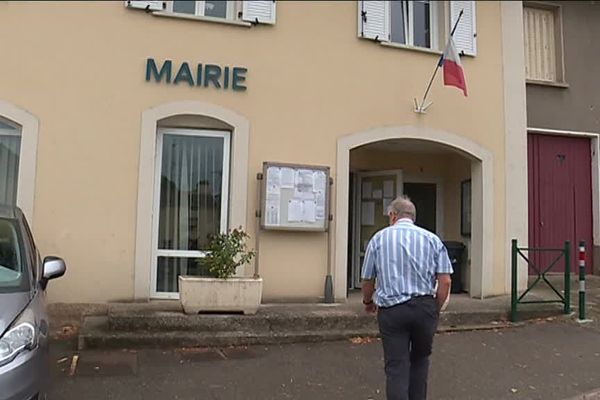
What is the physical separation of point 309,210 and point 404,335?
403cm

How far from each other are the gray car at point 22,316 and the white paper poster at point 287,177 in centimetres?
374

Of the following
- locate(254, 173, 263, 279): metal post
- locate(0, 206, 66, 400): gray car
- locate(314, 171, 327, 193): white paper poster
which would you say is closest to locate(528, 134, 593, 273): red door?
locate(314, 171, 327, 193): white paper poster

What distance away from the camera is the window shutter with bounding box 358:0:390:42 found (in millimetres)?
8633

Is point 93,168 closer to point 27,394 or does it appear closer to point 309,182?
point 309,182

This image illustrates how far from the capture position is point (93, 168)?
24.7ft

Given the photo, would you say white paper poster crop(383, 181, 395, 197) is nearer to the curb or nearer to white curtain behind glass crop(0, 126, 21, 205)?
the curb

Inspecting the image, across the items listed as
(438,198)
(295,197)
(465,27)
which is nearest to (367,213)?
(438,198)

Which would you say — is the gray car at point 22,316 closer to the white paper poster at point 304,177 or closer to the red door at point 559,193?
the white paper poster at point 304,177

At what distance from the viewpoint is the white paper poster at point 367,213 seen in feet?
34.3

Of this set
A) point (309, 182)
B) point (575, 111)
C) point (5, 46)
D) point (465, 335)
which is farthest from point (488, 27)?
point (5, 46)

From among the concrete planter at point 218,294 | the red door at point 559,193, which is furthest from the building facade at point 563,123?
the concrete planter at point 218,294

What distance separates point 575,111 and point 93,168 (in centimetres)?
882

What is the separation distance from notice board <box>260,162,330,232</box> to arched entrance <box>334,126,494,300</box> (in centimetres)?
35

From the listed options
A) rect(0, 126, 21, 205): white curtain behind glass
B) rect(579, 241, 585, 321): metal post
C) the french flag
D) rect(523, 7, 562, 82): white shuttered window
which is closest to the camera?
rect(0, 126, 21, 205): white curtain behind glass
